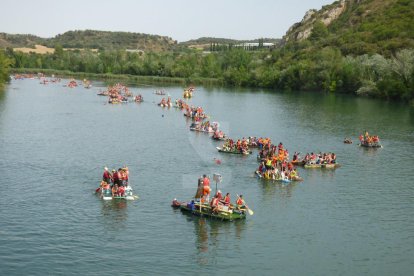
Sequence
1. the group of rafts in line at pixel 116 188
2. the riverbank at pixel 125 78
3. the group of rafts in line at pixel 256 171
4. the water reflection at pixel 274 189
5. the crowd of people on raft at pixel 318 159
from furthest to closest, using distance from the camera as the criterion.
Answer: the riverbank at pixel 125 78 < the crowd of people on raft at pixel 318 159 < the water reflection at pixel 274 189 < the group of rafts in line at pixel 116 188 < the group of rafts in line at pixel 256 171

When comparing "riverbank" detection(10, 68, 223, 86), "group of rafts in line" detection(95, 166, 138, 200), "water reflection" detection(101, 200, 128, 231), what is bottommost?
"water reflection" detection(101, 200, 128, 231)

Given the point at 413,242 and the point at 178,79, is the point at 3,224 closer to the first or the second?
the point at 413,242

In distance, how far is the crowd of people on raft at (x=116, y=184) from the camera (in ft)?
116

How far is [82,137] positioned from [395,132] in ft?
118

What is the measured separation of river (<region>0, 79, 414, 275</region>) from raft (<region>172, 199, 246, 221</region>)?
41 cm

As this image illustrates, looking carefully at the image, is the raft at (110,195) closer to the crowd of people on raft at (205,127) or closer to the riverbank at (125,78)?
the crowd of people on raft at (205,127)

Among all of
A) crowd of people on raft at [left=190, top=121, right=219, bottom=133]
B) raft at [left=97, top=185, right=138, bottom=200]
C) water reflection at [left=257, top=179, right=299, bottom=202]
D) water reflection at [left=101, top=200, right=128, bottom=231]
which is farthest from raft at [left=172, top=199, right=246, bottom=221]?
crowd of people on raft at [left=190, top=121, right=219, bottom=133]

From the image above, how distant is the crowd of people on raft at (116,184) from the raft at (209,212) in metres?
4.46

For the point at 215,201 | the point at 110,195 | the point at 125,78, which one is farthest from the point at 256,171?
the point at 125,78

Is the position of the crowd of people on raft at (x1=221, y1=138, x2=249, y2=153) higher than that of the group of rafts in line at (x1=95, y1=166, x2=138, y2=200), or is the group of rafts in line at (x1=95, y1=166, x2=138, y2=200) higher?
the crowd of people on raft at (x1=221, y1=138, x2=249, y2=153)

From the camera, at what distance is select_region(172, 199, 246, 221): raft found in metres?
31.7

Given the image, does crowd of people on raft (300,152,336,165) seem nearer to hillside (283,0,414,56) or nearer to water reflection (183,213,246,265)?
water reflection (183,213,246,265)

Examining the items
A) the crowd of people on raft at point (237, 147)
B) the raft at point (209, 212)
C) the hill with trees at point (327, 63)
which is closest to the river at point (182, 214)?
the raft at point (209, 212)

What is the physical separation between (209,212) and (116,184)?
7.19 meters
